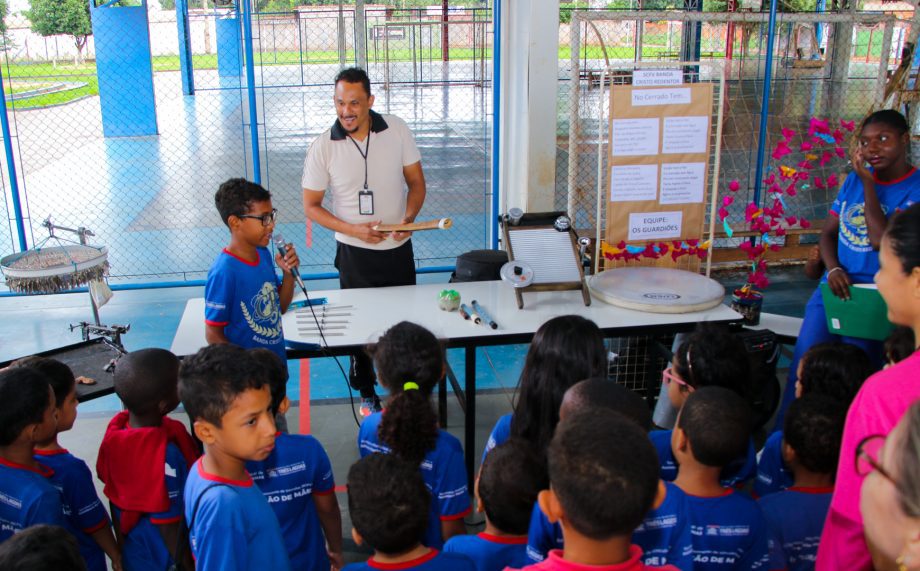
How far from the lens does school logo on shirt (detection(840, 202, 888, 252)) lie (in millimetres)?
3084

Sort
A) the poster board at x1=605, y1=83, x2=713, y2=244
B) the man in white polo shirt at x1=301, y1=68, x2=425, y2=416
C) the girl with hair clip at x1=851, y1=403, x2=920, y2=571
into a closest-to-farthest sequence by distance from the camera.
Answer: the girl with hair clip at x1=851, y1=403, x2=920, y2=571 → the man in white polo shirt at x1=301, y1=68, x2=425, y2=416 → the poster board at x1=605, y1=83, x2=713, y2=244

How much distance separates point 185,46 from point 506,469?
1669 centimetres

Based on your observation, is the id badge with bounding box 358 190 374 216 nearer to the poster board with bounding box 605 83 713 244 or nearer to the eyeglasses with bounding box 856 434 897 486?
the poster board with bounding box 605 83 713 244

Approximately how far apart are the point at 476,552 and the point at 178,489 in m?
0.93

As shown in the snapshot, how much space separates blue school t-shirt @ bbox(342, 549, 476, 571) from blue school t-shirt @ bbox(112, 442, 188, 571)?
795 millimetres

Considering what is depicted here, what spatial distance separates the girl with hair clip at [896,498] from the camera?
109 centimetres

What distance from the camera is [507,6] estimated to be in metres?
5.21

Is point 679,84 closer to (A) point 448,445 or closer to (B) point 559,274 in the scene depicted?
(B) point 559,274

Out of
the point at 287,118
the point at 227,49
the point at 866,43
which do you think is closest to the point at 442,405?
the point at 287,118

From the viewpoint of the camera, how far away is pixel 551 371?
2.16m

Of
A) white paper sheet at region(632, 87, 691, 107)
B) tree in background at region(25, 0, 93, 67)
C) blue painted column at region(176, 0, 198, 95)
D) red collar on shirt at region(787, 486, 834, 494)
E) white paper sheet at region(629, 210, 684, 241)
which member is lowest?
red collar on shirt at region(787, 486, 834, 494)

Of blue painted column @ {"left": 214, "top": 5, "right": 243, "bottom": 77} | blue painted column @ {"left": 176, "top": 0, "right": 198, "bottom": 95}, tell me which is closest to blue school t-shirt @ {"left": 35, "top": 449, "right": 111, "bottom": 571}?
blue painted column @ {"left": 176, "top": 0, "right": 198, "bottom": 95}

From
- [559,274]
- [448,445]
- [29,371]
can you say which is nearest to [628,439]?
[448,445]

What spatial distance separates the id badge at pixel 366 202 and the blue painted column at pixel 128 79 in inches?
426
